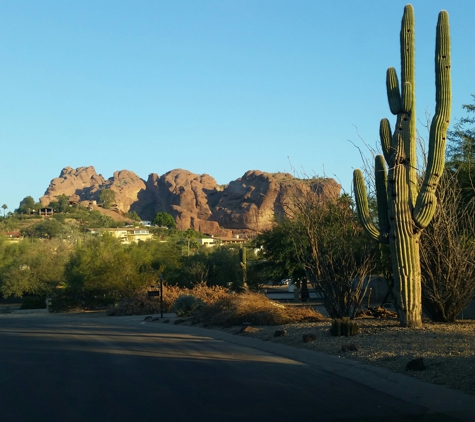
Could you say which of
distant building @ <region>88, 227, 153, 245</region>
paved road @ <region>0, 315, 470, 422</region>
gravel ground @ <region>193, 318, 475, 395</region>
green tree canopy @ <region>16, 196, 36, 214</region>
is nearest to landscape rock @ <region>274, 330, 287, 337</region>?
gravel ground @ <region>193, 318, 475, 395</region>

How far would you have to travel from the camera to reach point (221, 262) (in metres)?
53.5

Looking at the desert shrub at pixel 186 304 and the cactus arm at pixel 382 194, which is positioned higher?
the cactus arm at pixel 382 194

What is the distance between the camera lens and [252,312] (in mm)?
23234

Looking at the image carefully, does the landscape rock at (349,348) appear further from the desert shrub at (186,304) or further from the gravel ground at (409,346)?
the desert shrub at (186,304)

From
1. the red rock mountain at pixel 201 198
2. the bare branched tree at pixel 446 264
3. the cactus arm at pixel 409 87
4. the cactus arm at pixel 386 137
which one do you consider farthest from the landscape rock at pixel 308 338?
the red rock mountain at pixel 201 198

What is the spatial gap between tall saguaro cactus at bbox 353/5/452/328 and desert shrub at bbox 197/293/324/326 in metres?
6.05

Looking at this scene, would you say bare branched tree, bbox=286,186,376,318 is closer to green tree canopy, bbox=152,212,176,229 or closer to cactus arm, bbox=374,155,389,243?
cactus arm, bbox=374,155,389,243

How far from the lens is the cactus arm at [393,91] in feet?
54.7

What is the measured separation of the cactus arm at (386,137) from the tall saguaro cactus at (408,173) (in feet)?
0.09

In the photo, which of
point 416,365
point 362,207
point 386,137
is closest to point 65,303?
point 362,207

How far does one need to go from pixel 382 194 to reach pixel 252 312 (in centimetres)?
825

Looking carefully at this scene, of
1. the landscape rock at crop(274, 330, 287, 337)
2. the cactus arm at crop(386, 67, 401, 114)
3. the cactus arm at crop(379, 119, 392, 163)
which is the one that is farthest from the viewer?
the landscape rock at crop(274, 330, 287, 337)

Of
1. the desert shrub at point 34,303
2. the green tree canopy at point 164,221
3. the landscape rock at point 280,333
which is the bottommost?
the desert shrub at point 34,303

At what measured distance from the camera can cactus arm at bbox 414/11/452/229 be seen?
15805 mm
